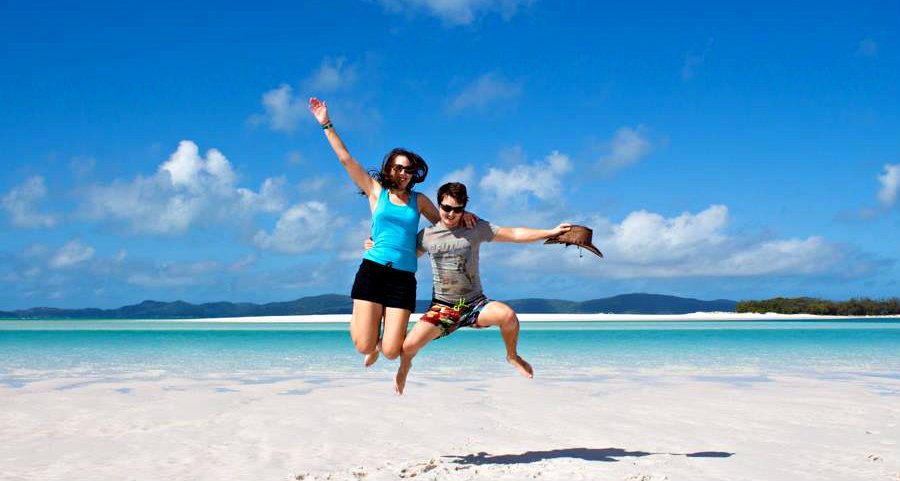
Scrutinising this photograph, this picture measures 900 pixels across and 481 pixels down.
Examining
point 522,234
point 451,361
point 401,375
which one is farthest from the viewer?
point 451,361

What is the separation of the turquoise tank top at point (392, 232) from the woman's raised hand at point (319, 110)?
33.3 inches

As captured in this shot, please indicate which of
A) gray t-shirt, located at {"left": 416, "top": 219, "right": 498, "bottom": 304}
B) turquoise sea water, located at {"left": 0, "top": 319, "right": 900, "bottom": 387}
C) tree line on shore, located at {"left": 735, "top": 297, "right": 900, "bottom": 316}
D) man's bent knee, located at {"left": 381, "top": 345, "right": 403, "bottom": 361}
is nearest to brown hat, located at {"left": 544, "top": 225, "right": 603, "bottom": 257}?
gray t-shirt, located at {"left": 416, "top": 219, "right": 498, "bottom": 304}

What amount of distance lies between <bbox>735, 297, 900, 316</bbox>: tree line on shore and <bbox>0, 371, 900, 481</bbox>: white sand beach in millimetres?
79202

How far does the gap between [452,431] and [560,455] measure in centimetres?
158

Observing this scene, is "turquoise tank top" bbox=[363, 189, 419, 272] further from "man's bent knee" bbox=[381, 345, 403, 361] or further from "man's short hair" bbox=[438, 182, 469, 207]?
"man's bent knee" bbox=[381, 345, 403, 361]

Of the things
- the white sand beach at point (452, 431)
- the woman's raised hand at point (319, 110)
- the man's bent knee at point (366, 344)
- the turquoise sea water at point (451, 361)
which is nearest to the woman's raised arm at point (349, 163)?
the woman's raised hand at point (319, 110)

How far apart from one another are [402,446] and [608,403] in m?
3.85

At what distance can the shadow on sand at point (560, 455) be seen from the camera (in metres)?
7.17

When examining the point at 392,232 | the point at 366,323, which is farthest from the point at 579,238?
the point at 366,323

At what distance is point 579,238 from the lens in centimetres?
694

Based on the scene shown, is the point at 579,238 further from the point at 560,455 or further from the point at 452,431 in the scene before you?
the point at 452,431

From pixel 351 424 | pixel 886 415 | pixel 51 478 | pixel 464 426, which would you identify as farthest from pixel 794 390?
pixel 51 478

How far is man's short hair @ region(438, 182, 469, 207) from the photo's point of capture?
6.80 metres

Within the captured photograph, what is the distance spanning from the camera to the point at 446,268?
6.93m
